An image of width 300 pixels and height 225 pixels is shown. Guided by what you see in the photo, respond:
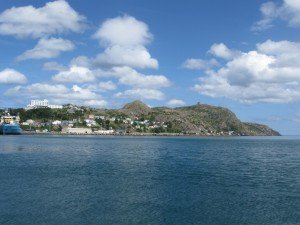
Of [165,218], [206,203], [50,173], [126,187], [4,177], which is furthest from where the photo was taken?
[50,173]

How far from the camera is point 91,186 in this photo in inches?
1976

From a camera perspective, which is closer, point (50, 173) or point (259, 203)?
point (259, 203)

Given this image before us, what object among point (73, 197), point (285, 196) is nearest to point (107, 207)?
point (73, 197)

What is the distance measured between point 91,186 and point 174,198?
1222cm

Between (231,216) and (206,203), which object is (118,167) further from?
(231,216)

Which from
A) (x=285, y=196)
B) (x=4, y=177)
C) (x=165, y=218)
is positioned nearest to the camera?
(x=165, y=218)

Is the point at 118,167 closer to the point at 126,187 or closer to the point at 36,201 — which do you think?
the point at 126,187

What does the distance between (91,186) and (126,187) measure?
446 cm

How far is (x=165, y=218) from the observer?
3462 cm

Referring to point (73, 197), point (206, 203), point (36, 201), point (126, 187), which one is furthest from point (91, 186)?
point (206, 203)

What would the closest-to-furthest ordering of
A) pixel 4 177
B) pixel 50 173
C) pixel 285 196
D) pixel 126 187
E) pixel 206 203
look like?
1. pixel 206 203
2. pixel 285 196
3. pixel 126 187
4. pixel 4 177
5. pixel 50 173

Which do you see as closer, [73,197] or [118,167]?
[73,197]

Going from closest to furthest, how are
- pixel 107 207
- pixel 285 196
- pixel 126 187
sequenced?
pixel 107 207, pixel 285 196, pixel 126 187

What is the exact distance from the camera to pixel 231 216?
3553 centimetres
